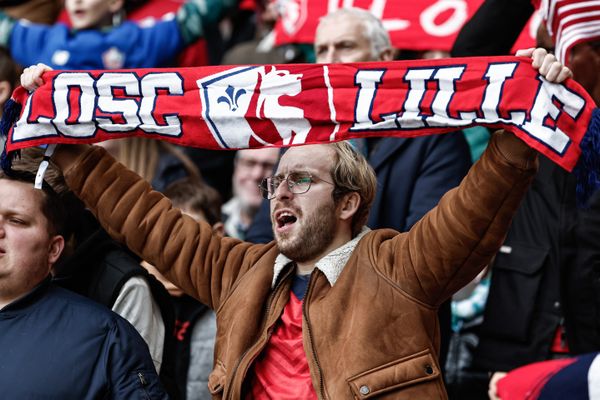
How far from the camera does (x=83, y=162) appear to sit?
14.3 feet

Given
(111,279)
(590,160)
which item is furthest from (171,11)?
(590,160)

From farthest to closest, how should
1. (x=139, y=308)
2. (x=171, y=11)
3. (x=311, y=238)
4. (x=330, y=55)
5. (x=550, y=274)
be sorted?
1. (x=171, y=11)
2. (x=330, y=55)
3. (x=550, y=274)
4. (x=139, y=308)
5. (x=311, y=238)

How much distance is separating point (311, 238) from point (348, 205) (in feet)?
0.73

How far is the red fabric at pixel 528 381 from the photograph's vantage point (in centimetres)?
339

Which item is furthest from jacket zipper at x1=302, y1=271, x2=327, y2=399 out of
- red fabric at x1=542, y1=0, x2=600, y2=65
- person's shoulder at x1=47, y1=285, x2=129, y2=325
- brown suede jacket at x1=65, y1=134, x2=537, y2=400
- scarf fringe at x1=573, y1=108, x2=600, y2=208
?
red fabric at x1=542, y1=0, x2=600, y2=65

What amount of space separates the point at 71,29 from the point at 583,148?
14.0ft

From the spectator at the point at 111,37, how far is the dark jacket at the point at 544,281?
8.73 feet

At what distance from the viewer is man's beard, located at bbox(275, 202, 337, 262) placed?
4109 millimetres

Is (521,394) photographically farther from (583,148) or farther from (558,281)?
(558,281)

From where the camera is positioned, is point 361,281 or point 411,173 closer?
point 361,281

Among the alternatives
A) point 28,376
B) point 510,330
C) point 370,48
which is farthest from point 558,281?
point 28,376

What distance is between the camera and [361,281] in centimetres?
394

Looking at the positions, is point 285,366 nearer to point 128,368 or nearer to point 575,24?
point 128,368

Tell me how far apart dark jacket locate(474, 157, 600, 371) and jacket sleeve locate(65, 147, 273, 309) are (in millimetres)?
1284
